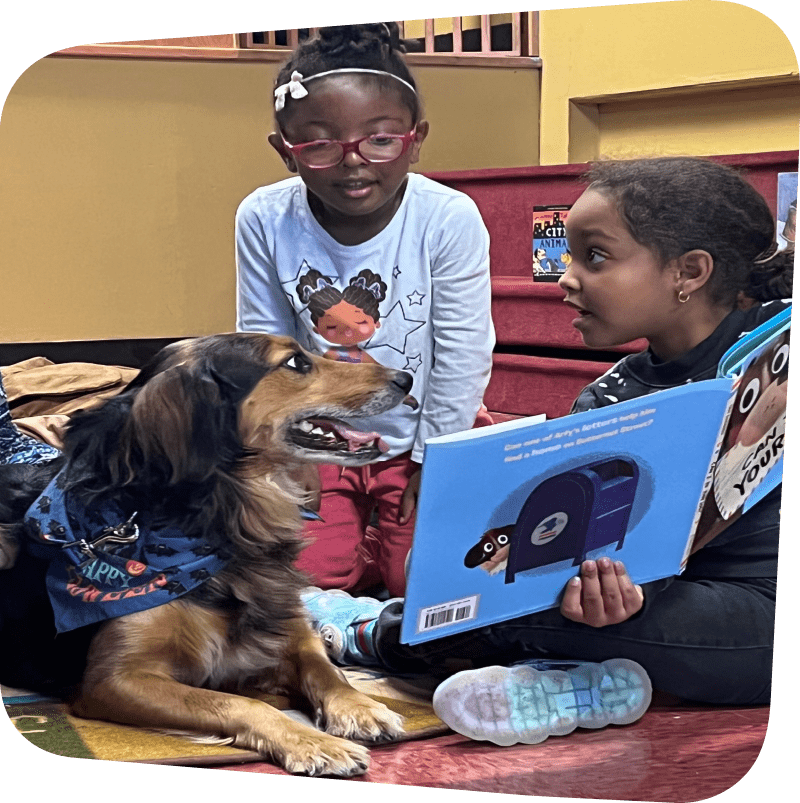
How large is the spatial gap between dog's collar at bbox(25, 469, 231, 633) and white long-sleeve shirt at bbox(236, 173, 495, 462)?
0.42 metres

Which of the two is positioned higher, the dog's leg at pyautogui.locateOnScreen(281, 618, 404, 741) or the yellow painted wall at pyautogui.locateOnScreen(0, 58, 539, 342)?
the yellow painted wall at pyautogui.locateOnScreen(0, 58, 539, 342)

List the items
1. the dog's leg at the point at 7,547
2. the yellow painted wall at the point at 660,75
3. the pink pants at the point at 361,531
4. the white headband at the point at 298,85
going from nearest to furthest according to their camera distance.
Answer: the yellow painted wall at the point at 660,75
the white headband at the point at 298,85
the pink pants at the point at 361,531
the dog's leg at the point at 7,547

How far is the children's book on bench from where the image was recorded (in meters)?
2.24

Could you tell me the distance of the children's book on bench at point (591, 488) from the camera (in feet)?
7.35

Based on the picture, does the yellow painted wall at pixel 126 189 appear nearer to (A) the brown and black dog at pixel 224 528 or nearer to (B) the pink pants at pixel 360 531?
(A) the brown and black dog at pixel 224 528

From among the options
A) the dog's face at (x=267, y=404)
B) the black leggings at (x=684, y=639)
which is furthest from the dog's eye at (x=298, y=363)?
the black leggings at (x=684, y=639)

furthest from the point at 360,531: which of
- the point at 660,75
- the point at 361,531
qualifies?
the point at 660,75

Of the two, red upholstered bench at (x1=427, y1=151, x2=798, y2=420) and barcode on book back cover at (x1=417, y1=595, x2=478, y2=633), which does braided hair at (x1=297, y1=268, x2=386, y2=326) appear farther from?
barcode on book back cover at (x1=417, y1=595, x2=478, y2=633)

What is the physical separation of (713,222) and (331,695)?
3.52ft

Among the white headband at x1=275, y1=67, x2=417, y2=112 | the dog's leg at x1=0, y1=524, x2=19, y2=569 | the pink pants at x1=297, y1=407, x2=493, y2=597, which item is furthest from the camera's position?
the dog's leg at x1=0, y1=524, x2=19, y2=569

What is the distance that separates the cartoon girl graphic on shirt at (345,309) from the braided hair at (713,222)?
1.54 feet

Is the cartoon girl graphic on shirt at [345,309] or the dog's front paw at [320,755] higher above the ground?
the cartoon girl graphic on shirt at [345,309]

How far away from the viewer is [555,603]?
235cm

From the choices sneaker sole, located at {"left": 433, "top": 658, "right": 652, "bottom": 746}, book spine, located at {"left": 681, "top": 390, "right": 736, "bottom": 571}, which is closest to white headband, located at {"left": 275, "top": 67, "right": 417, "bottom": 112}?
book spine, located at {"left": 681, "top": 390, "right": 736, "bottom": 571}
